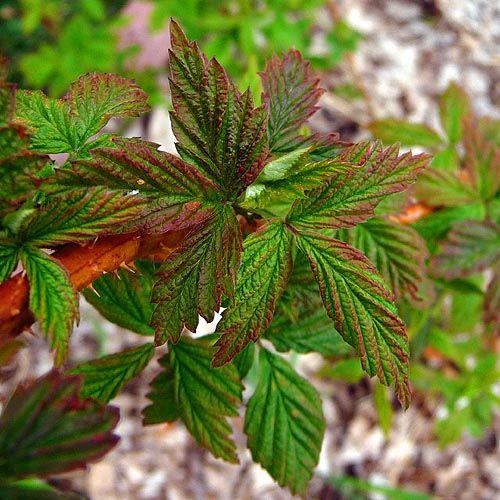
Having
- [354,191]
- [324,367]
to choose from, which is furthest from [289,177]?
[324,367]

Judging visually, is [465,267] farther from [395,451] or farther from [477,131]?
[395,451]

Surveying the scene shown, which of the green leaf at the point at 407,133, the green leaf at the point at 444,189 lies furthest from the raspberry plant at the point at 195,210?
the green leaf at the point at 407,133

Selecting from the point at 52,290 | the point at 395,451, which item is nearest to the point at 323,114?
the point at 395,451

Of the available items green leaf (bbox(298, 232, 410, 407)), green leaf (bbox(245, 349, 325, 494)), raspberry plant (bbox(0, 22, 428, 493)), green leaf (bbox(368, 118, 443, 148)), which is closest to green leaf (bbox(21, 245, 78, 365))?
raspberry plant (bbox(0, 22, 428, 493))

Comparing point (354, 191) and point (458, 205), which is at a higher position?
point (458, 205)

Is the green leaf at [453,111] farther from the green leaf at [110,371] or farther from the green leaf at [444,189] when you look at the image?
the green leaf at [110,371]

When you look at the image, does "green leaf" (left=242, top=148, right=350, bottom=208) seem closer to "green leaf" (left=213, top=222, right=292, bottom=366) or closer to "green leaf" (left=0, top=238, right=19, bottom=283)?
"green leaf" (left=213, top=222, right=292, bottom=366)

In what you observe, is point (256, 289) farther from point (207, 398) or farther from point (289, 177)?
point (207, 398)
